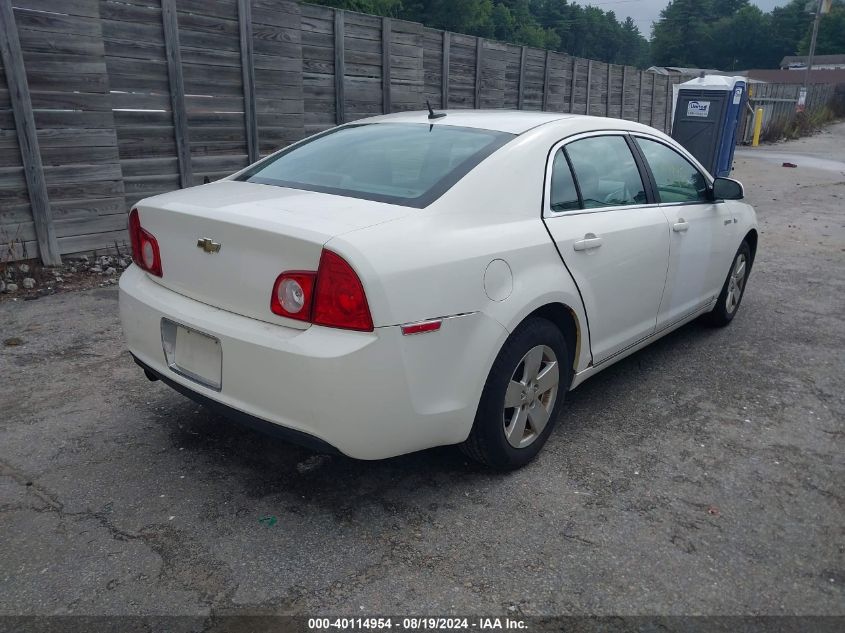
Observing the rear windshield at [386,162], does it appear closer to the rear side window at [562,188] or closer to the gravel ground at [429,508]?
the rear side window at [562,188]

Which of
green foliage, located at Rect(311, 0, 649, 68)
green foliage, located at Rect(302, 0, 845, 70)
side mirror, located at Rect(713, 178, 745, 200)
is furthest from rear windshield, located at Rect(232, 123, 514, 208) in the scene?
green foliage, located at Rect(302, 0, 845, 70)

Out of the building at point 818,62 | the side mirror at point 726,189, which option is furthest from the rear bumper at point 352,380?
the building at point 818,62

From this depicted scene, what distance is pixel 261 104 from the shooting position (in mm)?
7902

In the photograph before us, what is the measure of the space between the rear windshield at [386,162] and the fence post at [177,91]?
3671 millimetres

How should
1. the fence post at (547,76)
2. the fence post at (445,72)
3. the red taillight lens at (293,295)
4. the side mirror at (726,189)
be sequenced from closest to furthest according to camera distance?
the red taillight lens at (293,295), the side mirror at (726,189), the fence post at (445,72), the fence post at (547,76)

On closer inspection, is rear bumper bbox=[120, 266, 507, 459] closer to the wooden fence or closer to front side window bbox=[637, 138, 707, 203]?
front side window bbox=[637, 138, 707, 203]

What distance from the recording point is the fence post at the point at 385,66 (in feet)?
30.1

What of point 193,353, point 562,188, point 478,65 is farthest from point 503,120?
point 478,65

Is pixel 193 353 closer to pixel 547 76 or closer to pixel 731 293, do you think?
pixel 731 293

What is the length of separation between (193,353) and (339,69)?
6.45m

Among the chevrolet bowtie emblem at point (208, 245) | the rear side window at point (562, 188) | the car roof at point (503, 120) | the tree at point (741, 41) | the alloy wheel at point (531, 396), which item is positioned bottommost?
the alloy wheel at point (531, 396)

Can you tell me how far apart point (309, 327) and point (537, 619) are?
1.27 m

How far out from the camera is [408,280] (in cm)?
265

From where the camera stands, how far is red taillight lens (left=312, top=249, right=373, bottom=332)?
2559 mm
